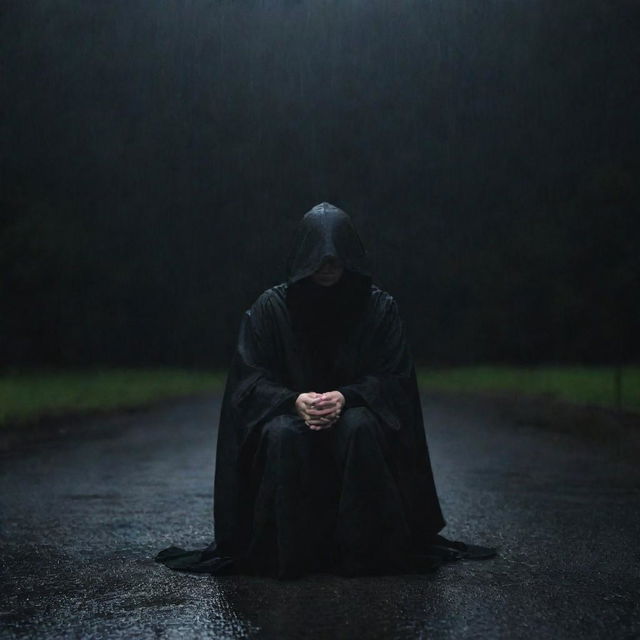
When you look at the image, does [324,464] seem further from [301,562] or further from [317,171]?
[317,171]

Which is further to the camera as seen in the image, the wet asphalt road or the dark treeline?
the dark treeline

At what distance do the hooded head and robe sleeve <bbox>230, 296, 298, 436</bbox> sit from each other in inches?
6.5

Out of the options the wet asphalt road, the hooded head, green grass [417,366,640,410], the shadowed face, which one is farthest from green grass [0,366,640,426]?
the shadowed face

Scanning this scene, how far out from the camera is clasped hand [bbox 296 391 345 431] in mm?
4789

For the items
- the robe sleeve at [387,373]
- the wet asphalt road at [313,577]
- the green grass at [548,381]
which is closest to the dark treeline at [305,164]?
the green grass at [548,381]

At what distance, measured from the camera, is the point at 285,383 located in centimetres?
521

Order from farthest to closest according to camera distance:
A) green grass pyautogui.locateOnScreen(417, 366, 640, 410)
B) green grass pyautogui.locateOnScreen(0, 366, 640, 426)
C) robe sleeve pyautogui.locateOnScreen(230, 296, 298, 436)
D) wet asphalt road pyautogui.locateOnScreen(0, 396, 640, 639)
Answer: green grass pyautogui.locateOnScreen(417, 366, 640, 410) → green grass pyautogui.locateOnScreen(0, 366, 640, 426) → robe sleeve pyautogui.locateOnScreen(230, 296, 298, 436) → wet asphalt road pyautogui.locateOnScreen(0, 396, 640, 639)

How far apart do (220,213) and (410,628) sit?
38.8 metres

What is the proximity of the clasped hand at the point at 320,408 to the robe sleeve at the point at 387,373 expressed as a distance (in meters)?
0.17

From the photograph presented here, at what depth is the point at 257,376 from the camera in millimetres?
5102

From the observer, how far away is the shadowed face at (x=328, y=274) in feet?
16.6

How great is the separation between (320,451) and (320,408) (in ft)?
0.87

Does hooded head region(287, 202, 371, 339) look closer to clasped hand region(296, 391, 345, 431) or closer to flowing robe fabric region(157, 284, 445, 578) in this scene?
flowing robe fabric region(157, 284, 445, 578)

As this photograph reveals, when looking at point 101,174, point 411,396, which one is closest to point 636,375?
point 411,396
